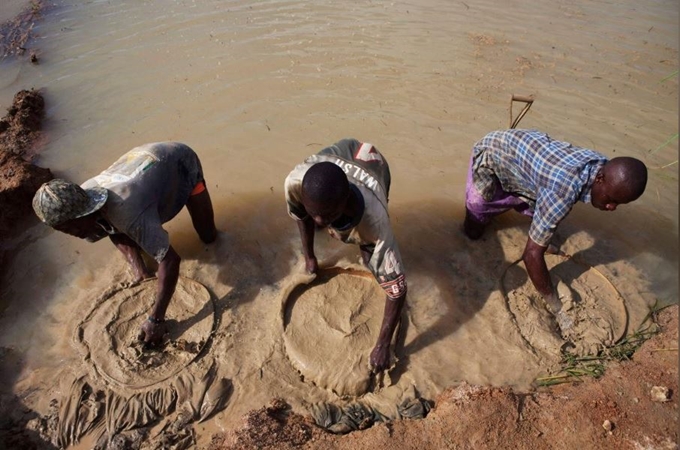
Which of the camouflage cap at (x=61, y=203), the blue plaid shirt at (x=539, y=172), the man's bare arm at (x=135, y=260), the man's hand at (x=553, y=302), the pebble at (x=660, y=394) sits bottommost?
the man's hand at (x=553, y=302)

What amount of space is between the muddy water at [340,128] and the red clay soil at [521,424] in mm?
295

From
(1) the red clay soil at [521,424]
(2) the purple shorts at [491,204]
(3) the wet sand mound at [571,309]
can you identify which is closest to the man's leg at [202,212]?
(1) the red clay soil at [521,424]

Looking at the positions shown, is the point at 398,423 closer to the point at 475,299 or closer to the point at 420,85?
the point at 475,299

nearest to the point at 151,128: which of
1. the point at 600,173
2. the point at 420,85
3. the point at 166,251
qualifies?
the point at 166,251

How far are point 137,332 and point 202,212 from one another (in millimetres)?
1009

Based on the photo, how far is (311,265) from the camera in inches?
125

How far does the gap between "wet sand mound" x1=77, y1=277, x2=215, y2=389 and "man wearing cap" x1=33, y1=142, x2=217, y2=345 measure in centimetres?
12

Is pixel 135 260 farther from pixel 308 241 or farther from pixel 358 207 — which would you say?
pixel 358 207

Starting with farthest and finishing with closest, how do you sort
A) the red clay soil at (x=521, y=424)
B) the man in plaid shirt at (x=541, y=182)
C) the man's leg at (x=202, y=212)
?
the man's leg at (x=202, y=212) < the man in plaid shirt at (x=541, y=182) < the red clay soil at (x=521, y=424)

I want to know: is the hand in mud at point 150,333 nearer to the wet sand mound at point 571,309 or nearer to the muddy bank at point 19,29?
the wet sand mound at point 571,309

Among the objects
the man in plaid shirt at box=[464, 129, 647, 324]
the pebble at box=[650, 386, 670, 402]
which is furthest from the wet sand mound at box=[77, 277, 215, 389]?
the pebble at box=[650, 386, 670, 402]

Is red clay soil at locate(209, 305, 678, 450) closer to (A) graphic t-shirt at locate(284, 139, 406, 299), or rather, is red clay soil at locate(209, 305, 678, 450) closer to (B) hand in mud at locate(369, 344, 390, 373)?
(B) hand in mud at locate(369, 344, 390, 373)

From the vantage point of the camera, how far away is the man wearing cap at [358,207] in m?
2.02

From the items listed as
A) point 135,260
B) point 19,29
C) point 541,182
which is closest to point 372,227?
point 541,182
